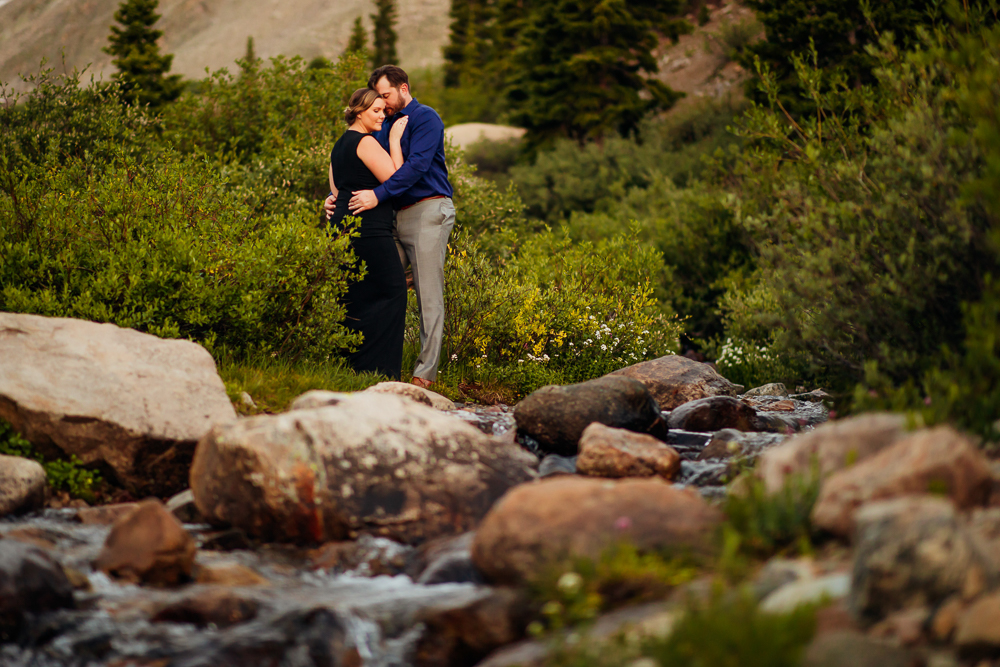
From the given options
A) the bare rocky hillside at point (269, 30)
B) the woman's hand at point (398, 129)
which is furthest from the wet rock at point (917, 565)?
the bare rocky hillside at point (269, 30)

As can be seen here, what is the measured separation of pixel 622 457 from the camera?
571 centimetres

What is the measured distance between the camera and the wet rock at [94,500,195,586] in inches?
162

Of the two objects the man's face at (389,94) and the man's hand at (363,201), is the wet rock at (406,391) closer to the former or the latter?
the man's hand at (363,201)

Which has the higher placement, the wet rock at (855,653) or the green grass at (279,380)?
the wet rock at (855,653)

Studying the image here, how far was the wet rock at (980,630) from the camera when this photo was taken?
271 cm

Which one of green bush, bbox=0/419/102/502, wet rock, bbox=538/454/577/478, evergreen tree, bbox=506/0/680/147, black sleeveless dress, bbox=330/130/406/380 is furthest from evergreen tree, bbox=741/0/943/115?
green bush, bbox=0/419/102/502

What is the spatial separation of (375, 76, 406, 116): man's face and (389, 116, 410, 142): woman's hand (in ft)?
0.44

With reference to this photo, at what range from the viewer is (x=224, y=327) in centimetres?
747

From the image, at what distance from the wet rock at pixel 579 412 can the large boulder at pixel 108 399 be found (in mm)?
2466

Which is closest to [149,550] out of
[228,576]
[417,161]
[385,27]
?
[228,576]

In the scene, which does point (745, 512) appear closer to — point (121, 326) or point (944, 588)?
point (944, 588)

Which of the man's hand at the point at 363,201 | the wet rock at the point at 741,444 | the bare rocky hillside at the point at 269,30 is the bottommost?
the bare rocky hillside at the point at 269,30

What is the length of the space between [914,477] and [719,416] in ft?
14.1

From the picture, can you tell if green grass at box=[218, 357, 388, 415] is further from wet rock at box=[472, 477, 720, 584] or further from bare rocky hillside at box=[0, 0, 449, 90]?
bare rocky hillside at box=[0, 0, 449, 90]
